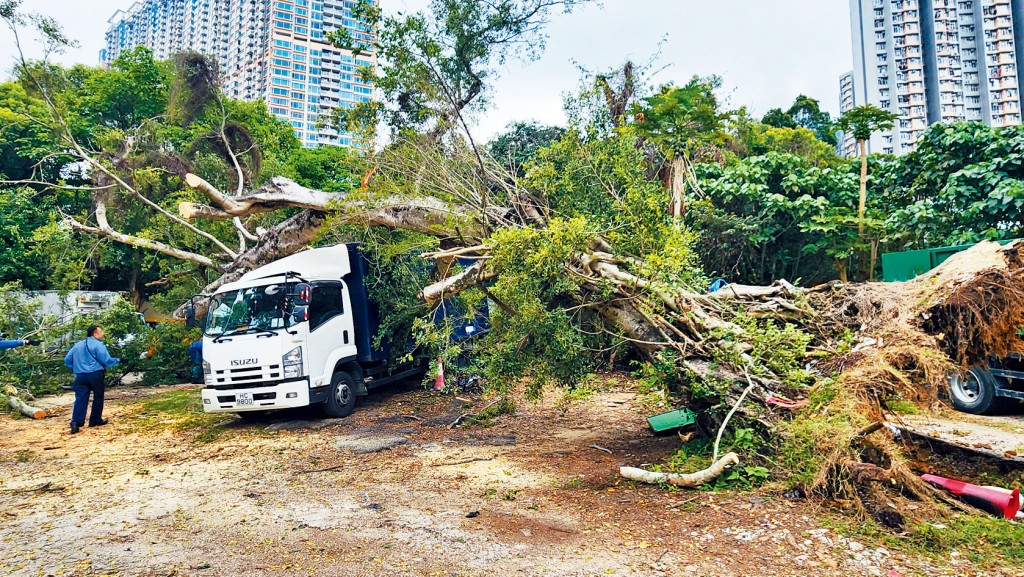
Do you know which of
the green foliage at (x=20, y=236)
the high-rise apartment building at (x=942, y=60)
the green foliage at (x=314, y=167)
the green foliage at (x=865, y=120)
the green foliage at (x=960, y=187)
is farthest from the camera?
the high-rise apartment building at (x=942, y=60)

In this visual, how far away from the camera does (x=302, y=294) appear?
8.49m

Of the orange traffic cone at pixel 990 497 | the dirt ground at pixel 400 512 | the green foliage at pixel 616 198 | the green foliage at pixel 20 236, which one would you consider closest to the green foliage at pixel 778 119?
the green foliage at pixel 616 198

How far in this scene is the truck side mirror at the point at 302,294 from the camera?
8.50 meters

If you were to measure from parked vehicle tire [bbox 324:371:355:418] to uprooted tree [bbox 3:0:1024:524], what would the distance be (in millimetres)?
2354

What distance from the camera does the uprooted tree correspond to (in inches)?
188

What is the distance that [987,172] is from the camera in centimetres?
1109

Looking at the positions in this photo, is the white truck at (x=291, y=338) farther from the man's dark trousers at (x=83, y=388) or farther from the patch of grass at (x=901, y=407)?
the patch of grass at (x=901, y=407)

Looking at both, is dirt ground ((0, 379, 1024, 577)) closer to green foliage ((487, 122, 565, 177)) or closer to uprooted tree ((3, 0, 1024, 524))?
uprooted tree ((3, 0, 1024, 524))

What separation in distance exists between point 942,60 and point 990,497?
61047 millimetres

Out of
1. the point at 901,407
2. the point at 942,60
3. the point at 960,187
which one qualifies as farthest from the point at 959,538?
the point at 942,60

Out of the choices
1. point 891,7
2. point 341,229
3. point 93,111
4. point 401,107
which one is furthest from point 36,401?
point 891,7

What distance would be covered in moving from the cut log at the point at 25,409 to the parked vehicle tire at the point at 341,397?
5285 mm

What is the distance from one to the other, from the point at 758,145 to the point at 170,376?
19.2 m

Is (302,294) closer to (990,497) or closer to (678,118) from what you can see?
(678,118)
